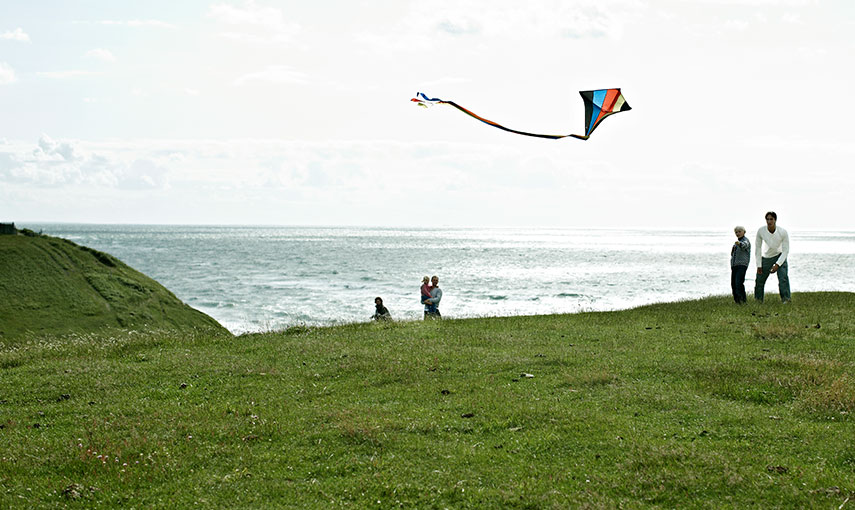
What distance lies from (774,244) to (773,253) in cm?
32

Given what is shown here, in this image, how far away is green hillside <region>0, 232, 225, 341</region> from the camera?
71.7ft

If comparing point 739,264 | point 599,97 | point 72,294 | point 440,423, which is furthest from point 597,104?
point 72,294

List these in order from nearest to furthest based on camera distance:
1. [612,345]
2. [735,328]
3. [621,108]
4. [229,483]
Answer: [229,483]
[621,108]
[612,345]
[735,328]

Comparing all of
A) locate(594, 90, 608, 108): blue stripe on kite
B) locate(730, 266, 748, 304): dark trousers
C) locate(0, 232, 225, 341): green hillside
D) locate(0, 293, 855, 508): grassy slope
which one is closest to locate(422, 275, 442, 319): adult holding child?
locate(0, 293, 855, 508): grassy slope

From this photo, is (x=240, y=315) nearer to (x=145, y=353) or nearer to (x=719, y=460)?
(x=145, y=353)

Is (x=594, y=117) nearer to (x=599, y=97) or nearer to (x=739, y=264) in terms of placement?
(x=599, y=97)

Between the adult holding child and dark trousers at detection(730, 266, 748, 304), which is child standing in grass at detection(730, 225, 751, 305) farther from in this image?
the adult holding child

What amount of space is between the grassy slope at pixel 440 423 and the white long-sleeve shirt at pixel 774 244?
5287 mm

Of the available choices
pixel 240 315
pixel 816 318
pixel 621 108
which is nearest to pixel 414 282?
pixel 240 315

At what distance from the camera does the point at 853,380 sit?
1141 centimetres

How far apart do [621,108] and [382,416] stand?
7143mm

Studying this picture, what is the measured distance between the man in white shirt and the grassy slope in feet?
17.4

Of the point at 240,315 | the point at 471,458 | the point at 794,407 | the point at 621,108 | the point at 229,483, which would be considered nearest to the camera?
the point at 229,483

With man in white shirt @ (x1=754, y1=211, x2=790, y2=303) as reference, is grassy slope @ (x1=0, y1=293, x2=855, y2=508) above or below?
below
